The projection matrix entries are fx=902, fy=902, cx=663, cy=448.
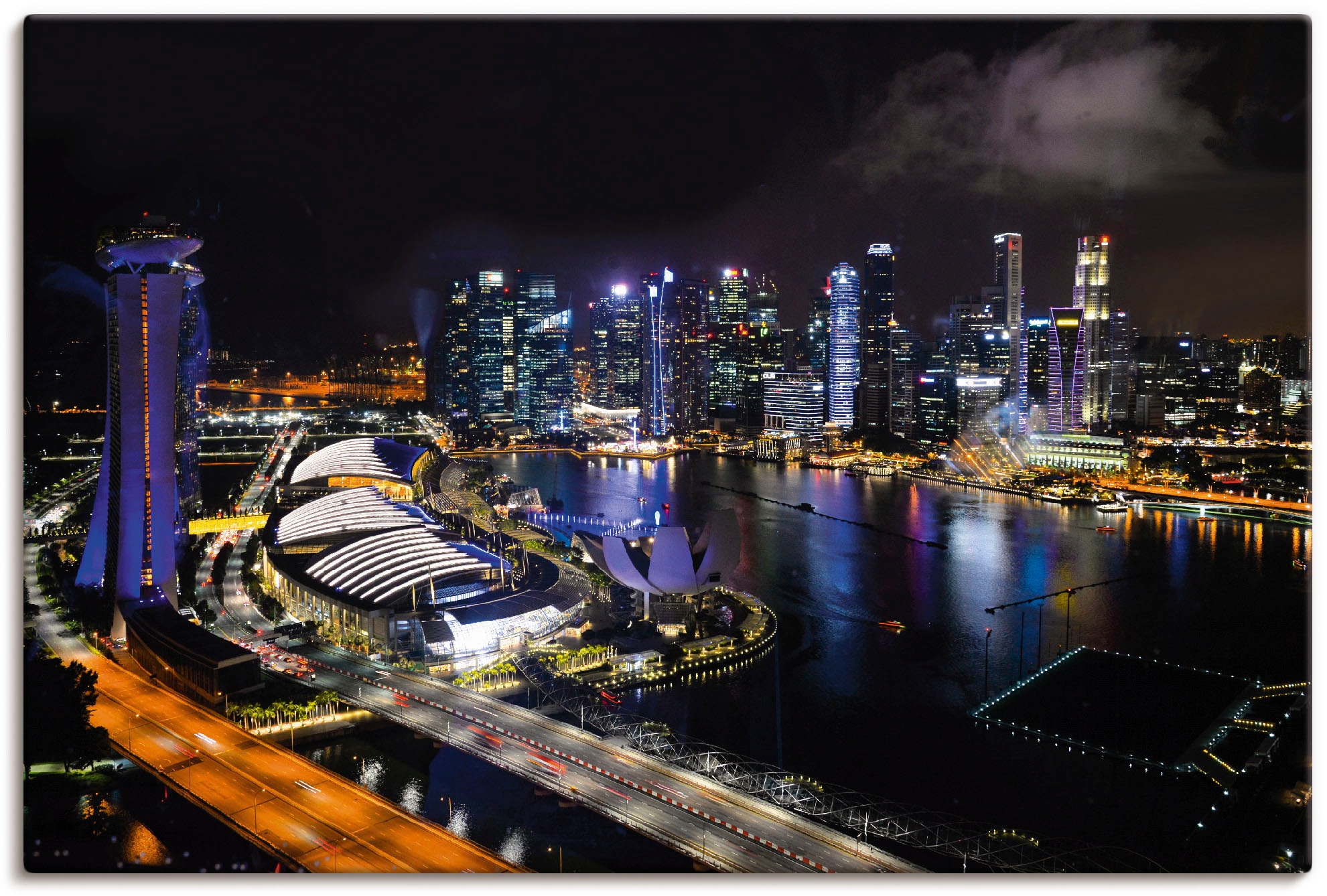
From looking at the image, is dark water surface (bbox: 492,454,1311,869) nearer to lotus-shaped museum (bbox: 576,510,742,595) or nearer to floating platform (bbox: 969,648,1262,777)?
floating platform (bbox: 969,648,1262,777)

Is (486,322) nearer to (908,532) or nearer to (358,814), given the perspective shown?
(908,532)

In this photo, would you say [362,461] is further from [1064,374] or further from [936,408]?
[1064,374]

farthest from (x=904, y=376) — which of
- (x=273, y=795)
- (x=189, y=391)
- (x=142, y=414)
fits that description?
(x=273, y=795)

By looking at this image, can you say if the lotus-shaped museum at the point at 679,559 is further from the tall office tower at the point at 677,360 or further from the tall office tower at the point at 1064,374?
the tall office tower at the point at 677,360

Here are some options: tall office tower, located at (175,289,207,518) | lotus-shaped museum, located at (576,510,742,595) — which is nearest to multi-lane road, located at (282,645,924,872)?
lotus-shaped museum, located at (576,510,742,595)

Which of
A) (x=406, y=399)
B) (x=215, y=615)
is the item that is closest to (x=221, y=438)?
(x=406, y=399)
